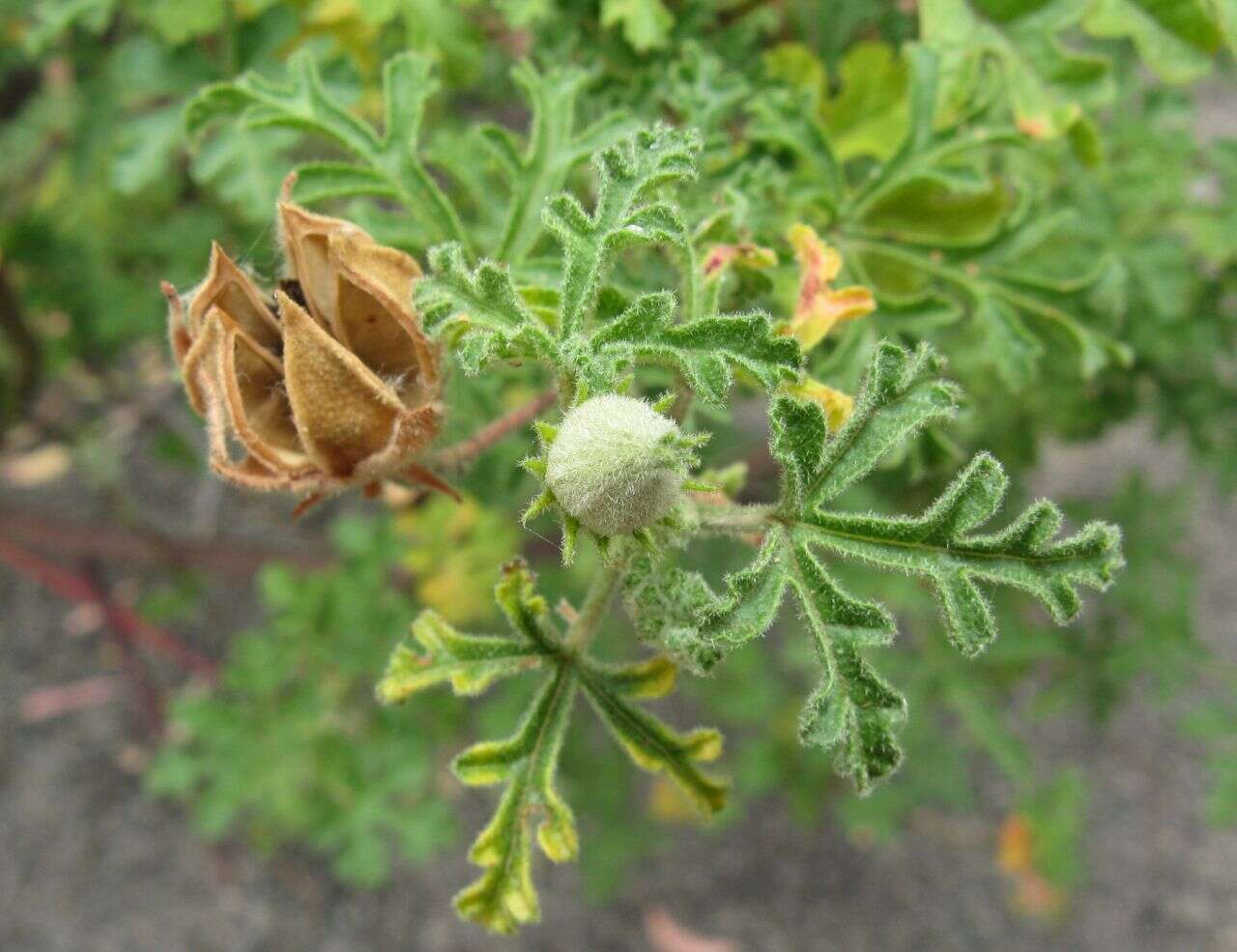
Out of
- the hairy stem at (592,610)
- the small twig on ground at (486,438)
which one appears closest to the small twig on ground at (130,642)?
the small twig on ground at (486,438)

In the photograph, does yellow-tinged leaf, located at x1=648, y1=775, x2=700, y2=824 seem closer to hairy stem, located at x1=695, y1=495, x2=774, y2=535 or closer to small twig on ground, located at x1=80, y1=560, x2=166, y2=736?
small twig on ground, located at x1=80, y1=560, x2=166, y2=736

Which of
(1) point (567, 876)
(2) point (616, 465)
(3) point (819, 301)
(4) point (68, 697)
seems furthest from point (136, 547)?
(2) point (616, 465)

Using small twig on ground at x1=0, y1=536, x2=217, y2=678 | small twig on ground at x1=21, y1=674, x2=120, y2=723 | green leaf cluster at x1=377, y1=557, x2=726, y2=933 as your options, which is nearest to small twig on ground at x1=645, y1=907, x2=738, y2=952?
small twig on ground at x1=0, y1=536, x2=217, y2=678

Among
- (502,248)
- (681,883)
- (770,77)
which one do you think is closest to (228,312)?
(502,248)

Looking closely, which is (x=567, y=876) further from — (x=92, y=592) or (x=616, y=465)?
(x=616, y=465)

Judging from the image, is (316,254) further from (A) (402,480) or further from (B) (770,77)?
(B) (770,77)
